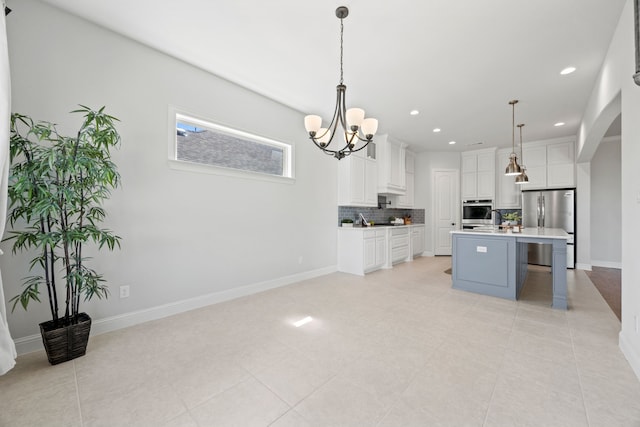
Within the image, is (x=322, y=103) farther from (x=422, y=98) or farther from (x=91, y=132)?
(x=91, y=132)

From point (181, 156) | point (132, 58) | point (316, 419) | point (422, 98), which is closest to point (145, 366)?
point (316, 419)

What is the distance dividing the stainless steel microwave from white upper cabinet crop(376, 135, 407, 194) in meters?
2.02

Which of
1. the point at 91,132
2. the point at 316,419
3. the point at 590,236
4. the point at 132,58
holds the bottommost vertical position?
the point at 316,419

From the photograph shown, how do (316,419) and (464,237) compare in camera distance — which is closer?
(316,419)

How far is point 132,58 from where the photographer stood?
8.80 ft

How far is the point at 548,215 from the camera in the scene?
5680 mm

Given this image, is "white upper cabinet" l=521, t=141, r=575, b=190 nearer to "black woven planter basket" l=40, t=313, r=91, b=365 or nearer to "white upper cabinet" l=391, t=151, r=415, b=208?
"white upper cabinet" l=391, t=151, r=415, b=208

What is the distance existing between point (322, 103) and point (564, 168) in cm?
563

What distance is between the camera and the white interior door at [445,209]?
7.12 m

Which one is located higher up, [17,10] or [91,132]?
[17,10]

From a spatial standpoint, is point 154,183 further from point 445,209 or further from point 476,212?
point 476,212

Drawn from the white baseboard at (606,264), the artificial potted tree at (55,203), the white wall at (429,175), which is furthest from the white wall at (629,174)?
the white baseboard at (606,264)

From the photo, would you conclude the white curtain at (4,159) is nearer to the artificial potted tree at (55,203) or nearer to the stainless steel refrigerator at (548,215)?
the artificial potted tree at (55,203)

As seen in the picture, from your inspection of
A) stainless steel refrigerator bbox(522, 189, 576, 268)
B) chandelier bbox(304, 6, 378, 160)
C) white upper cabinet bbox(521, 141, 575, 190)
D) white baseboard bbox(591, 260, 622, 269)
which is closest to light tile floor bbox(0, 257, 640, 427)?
chandelier bbox(304, 6, 378, 160)
